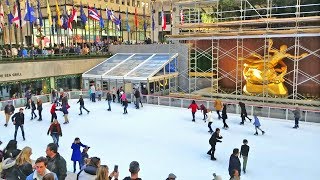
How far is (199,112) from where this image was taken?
20.4 metres

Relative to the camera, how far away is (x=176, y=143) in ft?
46.9

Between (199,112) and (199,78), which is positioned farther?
(199,78)

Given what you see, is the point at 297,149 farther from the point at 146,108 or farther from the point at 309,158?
the point at 146,108

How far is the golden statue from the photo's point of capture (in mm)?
22859

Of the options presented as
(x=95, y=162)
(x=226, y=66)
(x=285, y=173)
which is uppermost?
(x=226, y=66)

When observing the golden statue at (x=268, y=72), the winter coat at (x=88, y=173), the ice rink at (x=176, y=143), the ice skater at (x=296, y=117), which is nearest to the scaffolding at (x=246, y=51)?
the golden statue at (x=268, y=72)

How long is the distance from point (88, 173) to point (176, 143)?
28.7 ft

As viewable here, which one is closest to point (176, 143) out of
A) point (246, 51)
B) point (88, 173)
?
point (88, 173)

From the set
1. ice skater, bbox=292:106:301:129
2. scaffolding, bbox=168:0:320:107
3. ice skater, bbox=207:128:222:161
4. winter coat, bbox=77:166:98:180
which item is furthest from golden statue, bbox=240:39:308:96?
winter coat, bbox=77:166:98:180

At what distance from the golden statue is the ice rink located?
5.34 meters

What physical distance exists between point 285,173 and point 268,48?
45.9 ft

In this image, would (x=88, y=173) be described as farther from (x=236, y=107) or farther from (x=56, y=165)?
(x=236, y=107)

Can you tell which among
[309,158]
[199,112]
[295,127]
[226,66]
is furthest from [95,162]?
[226,66]

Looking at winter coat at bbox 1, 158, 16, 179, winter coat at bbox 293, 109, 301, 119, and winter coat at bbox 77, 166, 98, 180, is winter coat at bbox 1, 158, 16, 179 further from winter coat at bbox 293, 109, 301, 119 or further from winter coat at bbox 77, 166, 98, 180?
winter coat at bbox 293, 109, 301, 119
